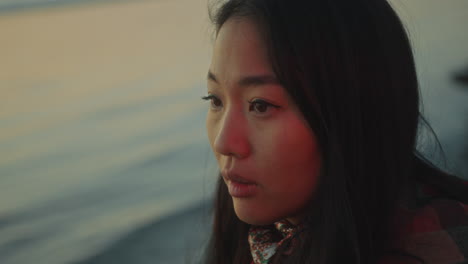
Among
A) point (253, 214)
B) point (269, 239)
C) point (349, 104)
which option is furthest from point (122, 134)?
point (349, 104)

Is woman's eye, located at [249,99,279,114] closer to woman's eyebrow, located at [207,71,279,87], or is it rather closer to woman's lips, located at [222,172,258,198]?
woman's eyebrow, located at [207,71,279,87]

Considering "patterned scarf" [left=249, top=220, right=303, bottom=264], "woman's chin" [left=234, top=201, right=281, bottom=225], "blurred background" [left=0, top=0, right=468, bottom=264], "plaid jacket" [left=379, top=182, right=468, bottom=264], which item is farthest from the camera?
"blurred background" [left=0, top=0, right=468, bottom=264]

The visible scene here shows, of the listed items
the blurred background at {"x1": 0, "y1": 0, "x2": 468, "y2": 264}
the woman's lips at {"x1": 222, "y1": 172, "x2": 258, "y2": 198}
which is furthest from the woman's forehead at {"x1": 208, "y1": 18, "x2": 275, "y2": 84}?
the blurred background at {"x1": 0, "y1": 0, "x2": 468, "y2": 264}

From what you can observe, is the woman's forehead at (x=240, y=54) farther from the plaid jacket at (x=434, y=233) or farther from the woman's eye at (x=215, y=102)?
the plaid jacket at (x=434, y=233)

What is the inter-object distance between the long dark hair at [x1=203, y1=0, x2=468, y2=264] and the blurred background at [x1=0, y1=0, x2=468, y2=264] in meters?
1.34

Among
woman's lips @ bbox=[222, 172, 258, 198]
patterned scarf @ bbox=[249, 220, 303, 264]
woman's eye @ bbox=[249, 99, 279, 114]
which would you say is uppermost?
woman's eye @ bbox=[249, 99, 279, 114]

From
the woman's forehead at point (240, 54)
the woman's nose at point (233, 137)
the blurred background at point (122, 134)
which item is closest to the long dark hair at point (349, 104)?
the woman's forehead at point (240, 54)

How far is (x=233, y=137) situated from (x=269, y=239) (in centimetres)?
44

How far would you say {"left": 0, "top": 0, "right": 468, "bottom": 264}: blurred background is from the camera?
386cm

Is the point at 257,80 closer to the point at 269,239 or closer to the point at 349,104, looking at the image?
the point at 349,104

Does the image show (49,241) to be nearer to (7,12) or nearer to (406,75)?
(406,75)

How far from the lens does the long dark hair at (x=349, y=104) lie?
1653mm

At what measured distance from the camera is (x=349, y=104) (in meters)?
1.68

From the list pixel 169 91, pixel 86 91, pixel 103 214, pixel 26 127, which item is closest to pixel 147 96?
pixel 169 91
